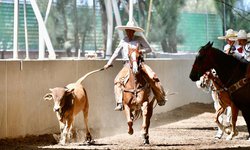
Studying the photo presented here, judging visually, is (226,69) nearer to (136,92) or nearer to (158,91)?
(158,91)

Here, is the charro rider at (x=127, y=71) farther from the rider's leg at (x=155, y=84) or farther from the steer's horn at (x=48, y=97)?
the steer's horn at (x=48, y=97)

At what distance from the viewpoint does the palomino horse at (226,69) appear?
14008 mm

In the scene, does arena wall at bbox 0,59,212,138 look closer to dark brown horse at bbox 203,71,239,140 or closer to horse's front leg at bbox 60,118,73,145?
horse's front leg at bbox 60,118,73,145

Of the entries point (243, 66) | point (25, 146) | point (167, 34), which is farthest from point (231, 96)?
point (167, 34)

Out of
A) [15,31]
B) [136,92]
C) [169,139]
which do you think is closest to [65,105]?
[136,92]

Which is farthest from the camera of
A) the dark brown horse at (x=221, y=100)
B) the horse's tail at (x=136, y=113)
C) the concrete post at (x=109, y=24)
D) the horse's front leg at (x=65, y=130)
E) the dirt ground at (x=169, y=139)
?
the concrete post at (x=109, y=24)

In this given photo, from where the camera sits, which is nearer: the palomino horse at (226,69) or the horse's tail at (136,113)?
the palomino horse at (226,69)

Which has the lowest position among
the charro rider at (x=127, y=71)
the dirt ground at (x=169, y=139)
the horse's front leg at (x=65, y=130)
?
the dirt ground at (x=169, y=139)

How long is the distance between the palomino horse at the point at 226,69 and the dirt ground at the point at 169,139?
3.41 feet

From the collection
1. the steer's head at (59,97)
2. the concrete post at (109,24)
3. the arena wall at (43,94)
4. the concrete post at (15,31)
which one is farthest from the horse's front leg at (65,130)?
the concrete post at (109,24)

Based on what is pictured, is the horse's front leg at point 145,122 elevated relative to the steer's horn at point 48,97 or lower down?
lower down

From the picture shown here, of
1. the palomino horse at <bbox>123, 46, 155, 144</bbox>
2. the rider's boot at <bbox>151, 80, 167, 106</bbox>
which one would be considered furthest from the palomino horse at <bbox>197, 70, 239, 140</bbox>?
the palomino horse at <bbox>123, 46, 155, 144</bbox>

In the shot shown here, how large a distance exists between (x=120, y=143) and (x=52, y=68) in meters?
2.42

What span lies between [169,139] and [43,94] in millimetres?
3162
